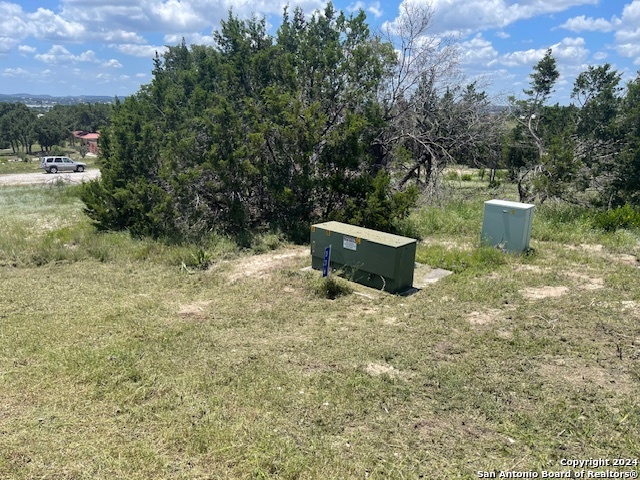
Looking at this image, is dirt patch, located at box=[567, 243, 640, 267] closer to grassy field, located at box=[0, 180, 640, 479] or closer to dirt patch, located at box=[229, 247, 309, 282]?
grassy field, located at box=[0, 180, 640, 479]

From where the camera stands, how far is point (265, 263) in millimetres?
8617

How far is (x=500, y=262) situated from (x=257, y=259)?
172 inches

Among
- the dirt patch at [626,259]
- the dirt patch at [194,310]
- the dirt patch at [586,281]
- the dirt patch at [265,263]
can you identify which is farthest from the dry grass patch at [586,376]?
the dirt patch at [265,263]

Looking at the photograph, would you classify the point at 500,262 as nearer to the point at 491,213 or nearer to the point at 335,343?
the point at 491,213

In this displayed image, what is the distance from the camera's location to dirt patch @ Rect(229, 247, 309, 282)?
794 cm

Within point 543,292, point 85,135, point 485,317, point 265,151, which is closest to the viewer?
point 485,317

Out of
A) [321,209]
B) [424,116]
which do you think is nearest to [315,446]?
[321,209]

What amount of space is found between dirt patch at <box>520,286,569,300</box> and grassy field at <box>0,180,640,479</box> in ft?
0.13

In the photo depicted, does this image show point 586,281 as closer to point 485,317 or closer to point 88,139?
point 485,317

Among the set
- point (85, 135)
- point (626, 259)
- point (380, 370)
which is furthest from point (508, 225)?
point (85, 135)

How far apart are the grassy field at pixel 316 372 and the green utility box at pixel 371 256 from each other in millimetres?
268

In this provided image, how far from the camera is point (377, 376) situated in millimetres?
4215

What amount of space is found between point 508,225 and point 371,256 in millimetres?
2996

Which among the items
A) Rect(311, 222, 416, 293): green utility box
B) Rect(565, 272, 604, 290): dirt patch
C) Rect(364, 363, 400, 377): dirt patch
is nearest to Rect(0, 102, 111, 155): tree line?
Rect(311, 222, 416, 293): green utility box
